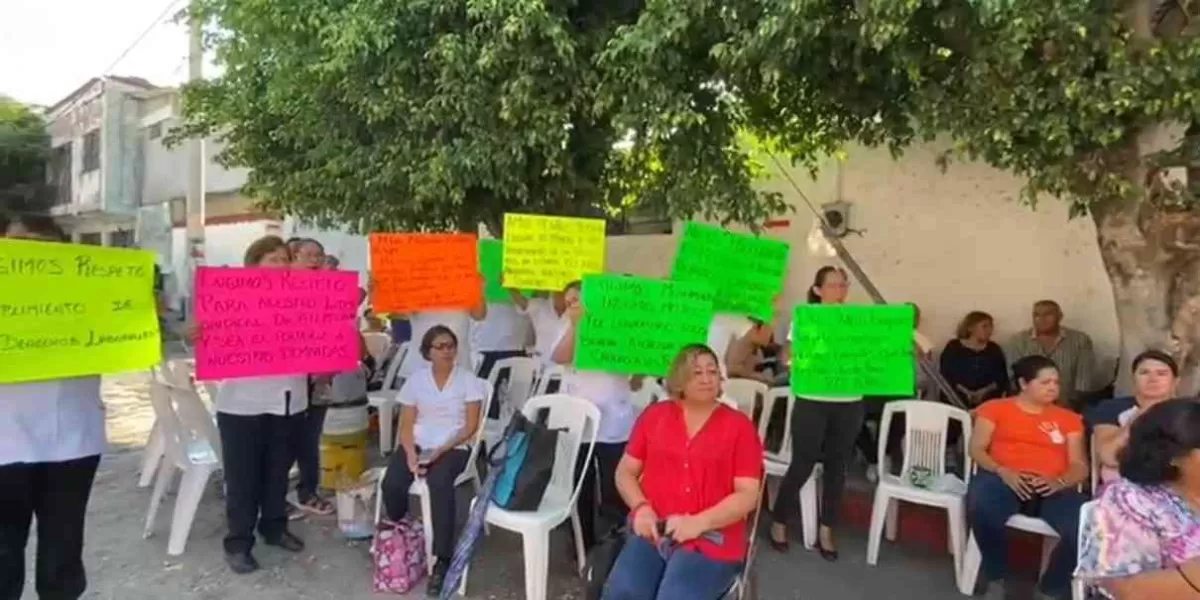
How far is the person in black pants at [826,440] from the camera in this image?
4.74 m

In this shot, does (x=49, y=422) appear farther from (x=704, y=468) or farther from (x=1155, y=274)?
(x=1155, y=274)

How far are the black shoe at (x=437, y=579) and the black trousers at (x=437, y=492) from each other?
3cm

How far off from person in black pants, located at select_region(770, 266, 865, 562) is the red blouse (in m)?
1.37

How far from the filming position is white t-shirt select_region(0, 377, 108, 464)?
3047 mm

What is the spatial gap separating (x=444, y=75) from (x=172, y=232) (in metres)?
19.4

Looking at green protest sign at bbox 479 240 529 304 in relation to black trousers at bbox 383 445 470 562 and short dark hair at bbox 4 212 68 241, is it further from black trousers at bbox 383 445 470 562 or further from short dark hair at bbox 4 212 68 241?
short dark hair at bbox 4 212 68 241

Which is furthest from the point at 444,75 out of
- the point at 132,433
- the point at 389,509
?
the point at 132,433

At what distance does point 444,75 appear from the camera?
5453mm

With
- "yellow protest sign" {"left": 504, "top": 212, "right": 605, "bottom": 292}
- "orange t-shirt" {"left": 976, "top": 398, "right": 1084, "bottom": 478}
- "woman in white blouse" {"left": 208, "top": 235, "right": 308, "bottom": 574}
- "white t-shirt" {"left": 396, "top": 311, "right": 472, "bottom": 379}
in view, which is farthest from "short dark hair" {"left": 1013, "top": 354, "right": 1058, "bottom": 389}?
"woman in white blouse" {"left": 208, "top": 235, "right": 308, "bottom": 574}

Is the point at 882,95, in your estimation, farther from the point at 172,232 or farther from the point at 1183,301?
the point at 172,232

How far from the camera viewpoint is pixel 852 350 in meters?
4.55

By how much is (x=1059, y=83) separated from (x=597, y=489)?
2881 mm

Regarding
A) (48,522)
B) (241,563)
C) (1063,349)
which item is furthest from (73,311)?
(1063,349)

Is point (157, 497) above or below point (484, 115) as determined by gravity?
below
